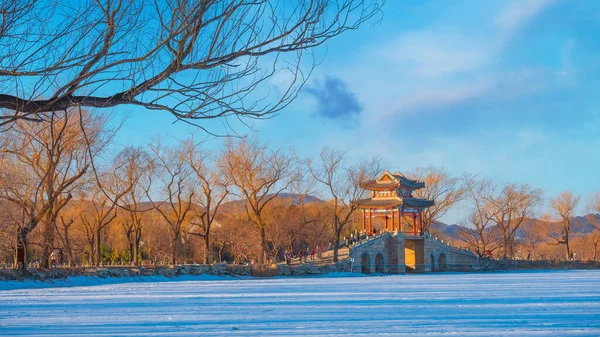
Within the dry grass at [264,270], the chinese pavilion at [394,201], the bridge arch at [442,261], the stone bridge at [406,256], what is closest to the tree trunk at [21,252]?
the dry grass at [264,270]

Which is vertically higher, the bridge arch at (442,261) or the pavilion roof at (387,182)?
the pavilion roof at (387,182)

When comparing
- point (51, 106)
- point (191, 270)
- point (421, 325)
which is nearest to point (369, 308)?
point (421, 325)

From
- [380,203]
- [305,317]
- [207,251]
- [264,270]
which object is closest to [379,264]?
[380,203]

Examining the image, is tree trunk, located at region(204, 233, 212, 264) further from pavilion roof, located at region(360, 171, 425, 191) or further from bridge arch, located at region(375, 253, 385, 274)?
pavilion roof, located at region(360, 171, 425, 191)

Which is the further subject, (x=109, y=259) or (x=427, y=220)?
(x=427, y=220)

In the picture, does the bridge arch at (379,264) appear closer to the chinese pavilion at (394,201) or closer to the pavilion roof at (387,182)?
the chinese pavilion at (394,201)

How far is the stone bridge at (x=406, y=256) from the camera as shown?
42312 millimetres

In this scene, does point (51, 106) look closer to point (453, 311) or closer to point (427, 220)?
point (453, 311)

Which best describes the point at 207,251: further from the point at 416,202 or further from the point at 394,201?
the point at 416,202

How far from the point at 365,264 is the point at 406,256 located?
7142mm

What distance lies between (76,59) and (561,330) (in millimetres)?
5932

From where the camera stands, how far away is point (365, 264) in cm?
4253

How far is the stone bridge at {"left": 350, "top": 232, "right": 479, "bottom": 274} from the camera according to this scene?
4231 centimetres

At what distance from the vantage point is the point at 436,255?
1898 inches
